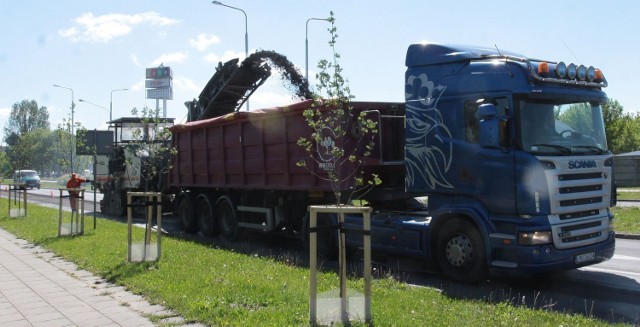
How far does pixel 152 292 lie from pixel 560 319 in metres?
4.55

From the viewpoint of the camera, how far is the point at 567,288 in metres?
7.95

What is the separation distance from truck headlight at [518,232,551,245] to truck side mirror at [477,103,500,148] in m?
1.17

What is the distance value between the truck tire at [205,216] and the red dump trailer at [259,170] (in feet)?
0.08

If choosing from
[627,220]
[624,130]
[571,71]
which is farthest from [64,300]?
[624,130]

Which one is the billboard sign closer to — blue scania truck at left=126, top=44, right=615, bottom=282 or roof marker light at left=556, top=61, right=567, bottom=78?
blue scania truck at left=126, top=44, right=615, bottom=282

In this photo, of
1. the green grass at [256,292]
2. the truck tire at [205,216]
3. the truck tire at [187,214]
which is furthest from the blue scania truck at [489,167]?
the truck tire at [187,214]

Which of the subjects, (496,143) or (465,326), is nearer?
(465,326)

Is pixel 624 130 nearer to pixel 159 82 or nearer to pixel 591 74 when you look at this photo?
pixel 159 82

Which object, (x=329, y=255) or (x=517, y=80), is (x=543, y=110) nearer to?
(x=517, y=80)

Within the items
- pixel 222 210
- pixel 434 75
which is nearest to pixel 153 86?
pixel 222 210

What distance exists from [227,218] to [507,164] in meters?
7.83

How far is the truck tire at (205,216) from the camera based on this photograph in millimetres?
14242

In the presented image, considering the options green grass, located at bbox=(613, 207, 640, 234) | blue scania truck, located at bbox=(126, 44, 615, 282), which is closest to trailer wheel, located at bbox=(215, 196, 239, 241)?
blue scania truck, located at bbox=(126, 44, 615, 282)

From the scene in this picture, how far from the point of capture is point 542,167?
7.18 metres
